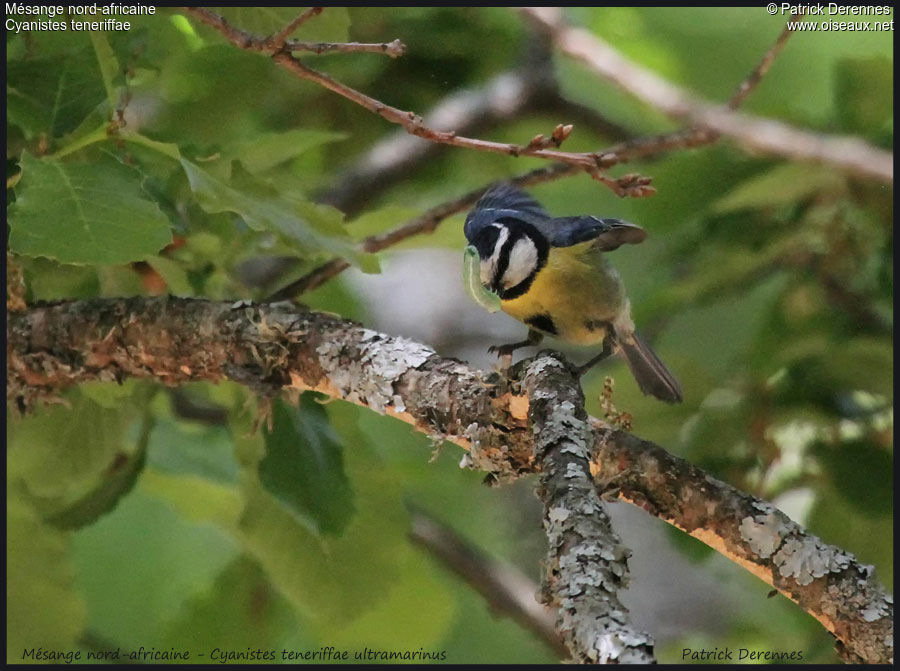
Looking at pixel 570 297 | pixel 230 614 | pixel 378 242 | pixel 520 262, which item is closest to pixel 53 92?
pixel 378 242

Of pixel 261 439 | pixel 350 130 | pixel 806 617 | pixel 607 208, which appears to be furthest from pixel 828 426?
pixel 350 130

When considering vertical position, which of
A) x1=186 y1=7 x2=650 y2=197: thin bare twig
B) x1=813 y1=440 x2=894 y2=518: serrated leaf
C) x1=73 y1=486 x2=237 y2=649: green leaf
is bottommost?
x1=73 y1=486 x2=237 y2=649: green leaf

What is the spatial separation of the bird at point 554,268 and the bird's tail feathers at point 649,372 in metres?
0.06

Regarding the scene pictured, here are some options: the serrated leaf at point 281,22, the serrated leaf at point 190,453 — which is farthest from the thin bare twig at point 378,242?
the serrated leaf at point 190,453

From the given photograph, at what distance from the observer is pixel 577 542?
2.67ft

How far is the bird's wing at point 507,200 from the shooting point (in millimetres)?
1694

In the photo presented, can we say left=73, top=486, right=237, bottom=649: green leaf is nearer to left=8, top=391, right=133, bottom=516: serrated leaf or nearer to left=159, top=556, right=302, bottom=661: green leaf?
left=159, top=556, right=302, bottom=661: green leaf

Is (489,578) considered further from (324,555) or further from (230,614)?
(324,555)

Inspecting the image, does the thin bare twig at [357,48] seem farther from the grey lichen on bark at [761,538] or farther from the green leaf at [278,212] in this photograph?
the grey lichen on bark at [761,538]

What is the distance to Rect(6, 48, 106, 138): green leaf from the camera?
4.77 feet

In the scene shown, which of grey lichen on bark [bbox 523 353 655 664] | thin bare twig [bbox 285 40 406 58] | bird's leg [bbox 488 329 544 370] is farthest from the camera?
bird's leg [bbox 488 329 544 370]

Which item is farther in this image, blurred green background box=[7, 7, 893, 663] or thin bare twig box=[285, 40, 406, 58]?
Result: blurred green background box=[7, 7, 893, 663]

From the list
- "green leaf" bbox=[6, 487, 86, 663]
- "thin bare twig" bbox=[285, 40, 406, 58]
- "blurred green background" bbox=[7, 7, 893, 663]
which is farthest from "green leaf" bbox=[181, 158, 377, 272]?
"green leaf" bbox=[6, 487, 86, 663]

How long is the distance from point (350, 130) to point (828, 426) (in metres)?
1.62
